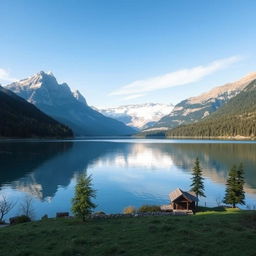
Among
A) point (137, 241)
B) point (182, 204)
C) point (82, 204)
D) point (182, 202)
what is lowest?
point (182, 204)

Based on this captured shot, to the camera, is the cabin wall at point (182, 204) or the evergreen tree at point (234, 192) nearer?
the cabin wall at point (182, 204)

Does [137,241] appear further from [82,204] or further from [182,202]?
[182,202]

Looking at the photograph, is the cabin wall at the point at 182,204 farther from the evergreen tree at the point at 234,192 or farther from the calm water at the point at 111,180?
the calm water at the point at 111,180

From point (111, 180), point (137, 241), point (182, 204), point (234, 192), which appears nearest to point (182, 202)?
point (182, 204)

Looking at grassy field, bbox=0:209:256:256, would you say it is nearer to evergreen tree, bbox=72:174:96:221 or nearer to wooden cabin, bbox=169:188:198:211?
evergreen tree, bbox=72:174:96:221

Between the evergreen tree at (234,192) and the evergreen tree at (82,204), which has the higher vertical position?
the evergreen tree at (82,204)

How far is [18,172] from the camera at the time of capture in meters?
111

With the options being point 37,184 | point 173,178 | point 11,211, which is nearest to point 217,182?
point 173,178

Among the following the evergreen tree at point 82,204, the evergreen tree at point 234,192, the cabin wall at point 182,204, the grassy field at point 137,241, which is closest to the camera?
the grassy field at point 137,241

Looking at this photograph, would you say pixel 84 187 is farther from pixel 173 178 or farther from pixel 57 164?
pixel 57 164

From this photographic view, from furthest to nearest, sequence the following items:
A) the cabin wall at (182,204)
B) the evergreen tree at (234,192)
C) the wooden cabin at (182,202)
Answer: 1. the evergreen tree at (234,192)
2. the cabin wall at (182,204)
3. the wooden cabin at (182,202)

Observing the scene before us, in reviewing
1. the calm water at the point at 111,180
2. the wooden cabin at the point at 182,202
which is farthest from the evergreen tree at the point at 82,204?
the wooden cabin at the point at 182,202

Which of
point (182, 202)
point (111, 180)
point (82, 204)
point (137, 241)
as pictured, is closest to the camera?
point (137, 241)

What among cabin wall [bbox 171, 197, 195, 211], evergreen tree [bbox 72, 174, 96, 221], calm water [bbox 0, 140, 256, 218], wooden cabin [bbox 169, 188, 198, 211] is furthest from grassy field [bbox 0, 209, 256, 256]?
calm water [bbox 0, 140, 256, 218]
